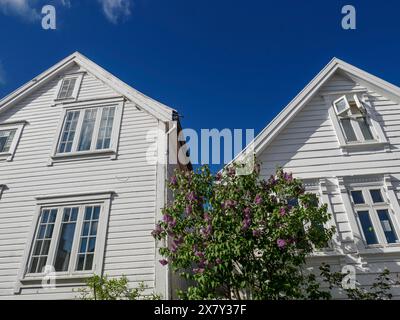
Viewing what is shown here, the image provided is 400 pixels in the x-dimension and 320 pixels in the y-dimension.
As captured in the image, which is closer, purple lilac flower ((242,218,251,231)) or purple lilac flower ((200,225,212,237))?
purple lilac flower ((242,218,251,231))

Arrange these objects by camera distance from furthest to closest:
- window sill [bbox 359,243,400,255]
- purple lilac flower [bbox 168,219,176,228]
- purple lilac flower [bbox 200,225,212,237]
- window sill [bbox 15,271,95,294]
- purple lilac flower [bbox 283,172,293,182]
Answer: window sill [bbox 15,271,95,294] → window sill [bbox 359,243,400,255] → purple lilac flower [bbox 283,172,293,182] → purple lilac flower [bbox 168,219,176,228] → purple lilac flower [bbox 200,225,212,237]

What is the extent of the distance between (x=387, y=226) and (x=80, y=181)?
8814 millimetres

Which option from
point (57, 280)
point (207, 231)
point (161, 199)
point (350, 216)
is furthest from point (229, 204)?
point (57, 280)

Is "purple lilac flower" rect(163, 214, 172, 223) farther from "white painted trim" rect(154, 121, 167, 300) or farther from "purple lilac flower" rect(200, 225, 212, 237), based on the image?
"purple lilac flower" rect(200, 225, 212, 237)

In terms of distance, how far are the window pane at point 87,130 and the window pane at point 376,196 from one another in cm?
883

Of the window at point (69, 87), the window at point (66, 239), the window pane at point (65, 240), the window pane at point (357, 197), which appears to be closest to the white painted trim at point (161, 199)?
the window at point (66, 239)

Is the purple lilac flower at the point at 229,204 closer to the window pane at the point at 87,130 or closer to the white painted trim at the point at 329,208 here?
the white painted trim at the point at 329,208

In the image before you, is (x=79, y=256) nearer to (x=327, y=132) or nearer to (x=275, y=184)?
(x=275, y=184)

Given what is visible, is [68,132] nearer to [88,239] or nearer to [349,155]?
[88,239]

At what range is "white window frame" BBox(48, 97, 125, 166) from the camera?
31.8 feet

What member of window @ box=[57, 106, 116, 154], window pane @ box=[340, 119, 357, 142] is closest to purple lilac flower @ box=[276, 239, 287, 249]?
window pane @ box=[340, 119, 357, 142]

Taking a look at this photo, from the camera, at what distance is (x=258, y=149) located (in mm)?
8852

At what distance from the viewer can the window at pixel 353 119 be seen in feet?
30.4

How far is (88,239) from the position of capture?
8.30m
